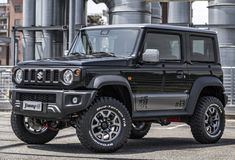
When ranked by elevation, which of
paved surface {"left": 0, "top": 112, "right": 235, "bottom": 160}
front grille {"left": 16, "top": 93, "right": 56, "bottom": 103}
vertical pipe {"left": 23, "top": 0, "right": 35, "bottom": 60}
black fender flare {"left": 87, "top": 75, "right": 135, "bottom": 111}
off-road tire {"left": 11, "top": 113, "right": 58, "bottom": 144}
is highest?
vertical pipe {"left": 23, "top": 0, "right": 35, "bottom": 60}

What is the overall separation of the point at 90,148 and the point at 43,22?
554 inches

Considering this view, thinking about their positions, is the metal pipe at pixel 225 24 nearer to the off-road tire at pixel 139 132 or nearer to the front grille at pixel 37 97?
the off-road tire at pixel 139 132

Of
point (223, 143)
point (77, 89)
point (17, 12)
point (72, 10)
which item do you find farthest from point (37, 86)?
point (17, 12)

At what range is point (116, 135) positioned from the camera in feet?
28.9

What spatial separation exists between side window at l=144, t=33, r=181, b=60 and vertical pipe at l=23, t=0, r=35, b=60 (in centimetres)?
1338

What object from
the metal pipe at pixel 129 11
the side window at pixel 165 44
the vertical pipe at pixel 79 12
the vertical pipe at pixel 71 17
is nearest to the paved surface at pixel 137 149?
the side window at pixel 165 44

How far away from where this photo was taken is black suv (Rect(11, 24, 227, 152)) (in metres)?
8.55

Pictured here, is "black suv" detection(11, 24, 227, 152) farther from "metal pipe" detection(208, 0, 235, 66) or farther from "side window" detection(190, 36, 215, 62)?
"metal pipe" detection(208, 0, 235, 66)

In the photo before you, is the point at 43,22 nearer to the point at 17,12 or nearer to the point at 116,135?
the point at 116,135

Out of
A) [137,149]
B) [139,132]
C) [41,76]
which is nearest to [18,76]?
[41,76]

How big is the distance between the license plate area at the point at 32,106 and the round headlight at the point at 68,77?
55cm

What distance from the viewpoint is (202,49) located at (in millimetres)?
10586

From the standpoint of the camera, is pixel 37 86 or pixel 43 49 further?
pixel 43 49

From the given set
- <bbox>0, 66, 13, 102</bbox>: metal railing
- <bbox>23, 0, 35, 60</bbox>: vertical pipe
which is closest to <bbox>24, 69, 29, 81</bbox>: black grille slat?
<bbox>0, 66, 13, 102</bbox>: metal railing
